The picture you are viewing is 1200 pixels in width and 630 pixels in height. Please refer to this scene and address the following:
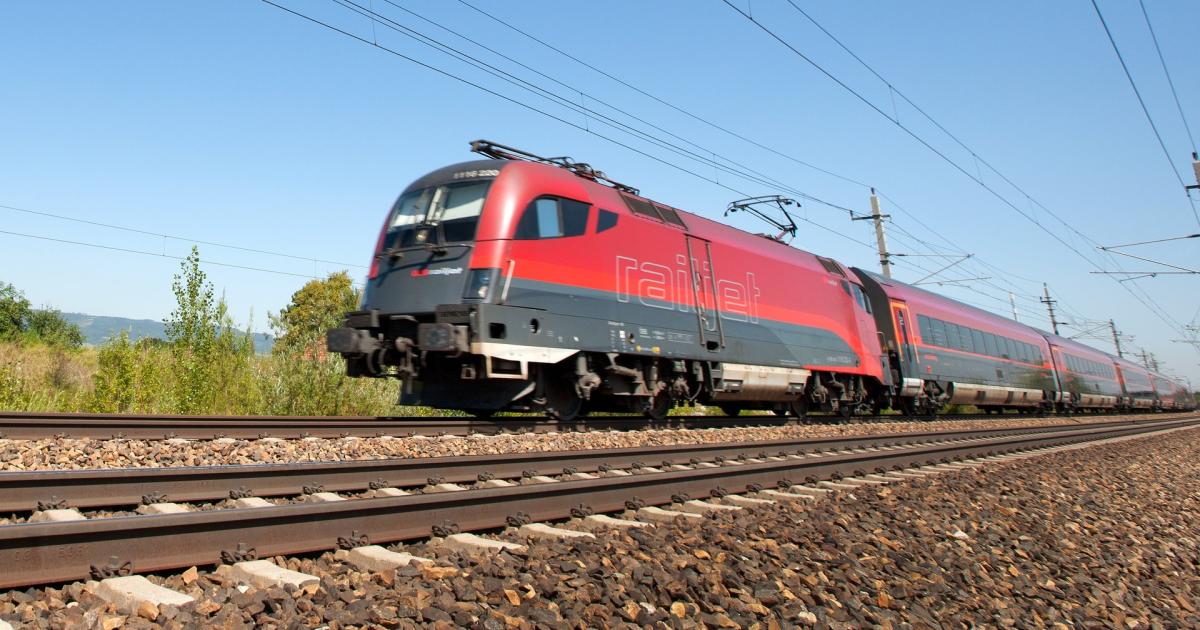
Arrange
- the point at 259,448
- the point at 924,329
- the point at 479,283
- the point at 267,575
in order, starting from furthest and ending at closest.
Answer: the point at 924,329 < the point at 479,283 < the point at 259,448 < the point at 267,575

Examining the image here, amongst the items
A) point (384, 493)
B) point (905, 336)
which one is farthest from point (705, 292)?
point (905, 336)

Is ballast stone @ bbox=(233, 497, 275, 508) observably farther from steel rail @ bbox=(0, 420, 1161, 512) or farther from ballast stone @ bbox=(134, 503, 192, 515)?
ballast stone @ bbox=(134, 503, 192, 515)

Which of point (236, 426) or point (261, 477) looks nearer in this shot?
point (261, 477)

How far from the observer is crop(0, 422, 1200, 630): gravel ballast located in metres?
2.66

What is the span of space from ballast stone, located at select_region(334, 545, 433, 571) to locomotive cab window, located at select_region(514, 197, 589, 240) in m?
5.79

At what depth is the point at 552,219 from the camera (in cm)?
938

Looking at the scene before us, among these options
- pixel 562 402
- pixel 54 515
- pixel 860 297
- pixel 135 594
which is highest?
pixel 860 297

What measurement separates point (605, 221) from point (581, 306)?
1.34 metres

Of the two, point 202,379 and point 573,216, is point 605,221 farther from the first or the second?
point 202,379

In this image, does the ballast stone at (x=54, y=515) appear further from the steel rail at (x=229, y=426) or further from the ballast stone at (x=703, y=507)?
the ballast stone at (x=703, y=507)

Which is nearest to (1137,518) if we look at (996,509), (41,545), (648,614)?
(996,509)

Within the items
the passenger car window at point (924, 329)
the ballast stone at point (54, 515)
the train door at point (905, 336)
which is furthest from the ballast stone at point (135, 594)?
the passenger car window at point (924, 329)

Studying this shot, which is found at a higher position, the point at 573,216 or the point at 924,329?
the point at 573,216

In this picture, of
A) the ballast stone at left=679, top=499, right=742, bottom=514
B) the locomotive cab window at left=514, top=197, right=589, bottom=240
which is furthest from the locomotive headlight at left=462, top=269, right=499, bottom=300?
the ballast stone at left=679, top=499, right=742, bottom=514
